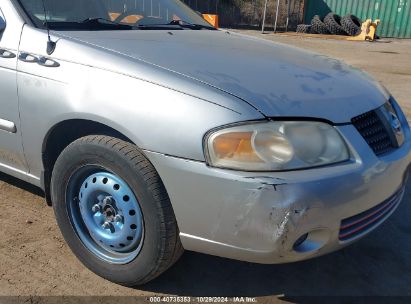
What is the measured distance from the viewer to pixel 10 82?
260cm

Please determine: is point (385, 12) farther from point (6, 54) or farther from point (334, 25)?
point (6, 54)

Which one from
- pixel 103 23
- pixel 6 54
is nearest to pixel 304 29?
pixel 103 23

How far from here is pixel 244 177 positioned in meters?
1.92

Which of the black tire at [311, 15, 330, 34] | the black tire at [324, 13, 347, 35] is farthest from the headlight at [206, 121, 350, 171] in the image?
the black tire at [311, 15, 330, 34]

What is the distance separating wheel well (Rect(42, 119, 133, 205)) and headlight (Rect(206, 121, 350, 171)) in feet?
1.65

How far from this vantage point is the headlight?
1964 mm

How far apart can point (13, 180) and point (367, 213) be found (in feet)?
9.36

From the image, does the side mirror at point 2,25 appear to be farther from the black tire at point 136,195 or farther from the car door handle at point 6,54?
the black tire at point 136,195

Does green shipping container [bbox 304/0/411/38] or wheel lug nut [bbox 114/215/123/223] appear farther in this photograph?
green shipping container [bbox 304/0/411/38]

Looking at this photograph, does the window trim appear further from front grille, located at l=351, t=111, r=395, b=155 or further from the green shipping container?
the green shipping container

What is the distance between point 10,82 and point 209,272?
5.30 feet

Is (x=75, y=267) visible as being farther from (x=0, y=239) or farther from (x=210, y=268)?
(x=210, y=268)

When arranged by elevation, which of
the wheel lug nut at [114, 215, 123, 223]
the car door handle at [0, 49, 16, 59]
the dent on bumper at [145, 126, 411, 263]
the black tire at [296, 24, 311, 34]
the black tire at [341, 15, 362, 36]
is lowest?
the black tire at [296, 24, 311, 34]

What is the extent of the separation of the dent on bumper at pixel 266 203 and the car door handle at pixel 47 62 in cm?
77
